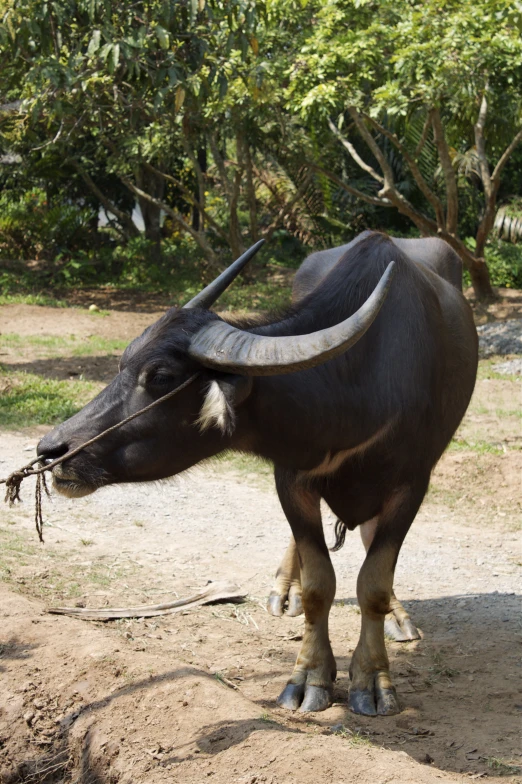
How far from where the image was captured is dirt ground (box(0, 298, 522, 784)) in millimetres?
2684

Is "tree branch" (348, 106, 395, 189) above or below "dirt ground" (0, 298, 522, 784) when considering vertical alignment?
above

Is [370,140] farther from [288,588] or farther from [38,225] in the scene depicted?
[288,588]

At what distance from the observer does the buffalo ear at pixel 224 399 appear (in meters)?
2.70

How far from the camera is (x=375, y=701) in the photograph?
3.30 m

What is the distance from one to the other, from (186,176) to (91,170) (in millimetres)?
1987

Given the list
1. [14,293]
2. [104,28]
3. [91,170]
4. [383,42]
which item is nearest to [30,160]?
[91,170]

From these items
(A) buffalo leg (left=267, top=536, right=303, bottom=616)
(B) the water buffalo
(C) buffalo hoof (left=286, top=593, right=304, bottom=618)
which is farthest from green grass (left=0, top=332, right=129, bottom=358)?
(B) the water buffalo

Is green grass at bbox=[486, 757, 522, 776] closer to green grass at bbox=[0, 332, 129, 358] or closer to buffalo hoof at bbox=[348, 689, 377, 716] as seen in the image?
buffalo hoof at bbox=[348, 689, 377, 716]

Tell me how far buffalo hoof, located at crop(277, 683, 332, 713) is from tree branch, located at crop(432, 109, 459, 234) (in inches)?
324

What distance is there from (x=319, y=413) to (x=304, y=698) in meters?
1.14

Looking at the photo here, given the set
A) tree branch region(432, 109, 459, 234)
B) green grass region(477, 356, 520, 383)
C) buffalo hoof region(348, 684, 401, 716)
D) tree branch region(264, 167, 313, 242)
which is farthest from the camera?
tree branch region(264, 167, 313, 242)

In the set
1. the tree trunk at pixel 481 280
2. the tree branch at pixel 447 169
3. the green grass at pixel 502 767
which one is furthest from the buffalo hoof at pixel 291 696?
the tree trunk at pixel 481 280

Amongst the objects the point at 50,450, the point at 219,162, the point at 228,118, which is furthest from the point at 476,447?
the point at 219,162

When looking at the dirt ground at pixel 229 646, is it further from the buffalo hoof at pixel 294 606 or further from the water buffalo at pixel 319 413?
the water buffalo at pixel 319 413
